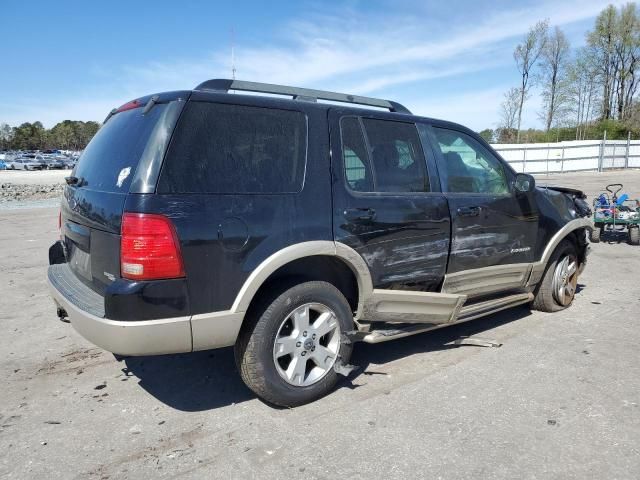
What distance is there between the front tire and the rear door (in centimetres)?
42

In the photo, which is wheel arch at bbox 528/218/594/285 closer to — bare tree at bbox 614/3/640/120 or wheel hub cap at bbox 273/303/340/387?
wheel hub cap at bbox 273/303/340/387

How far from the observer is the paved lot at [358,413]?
2.69 metres

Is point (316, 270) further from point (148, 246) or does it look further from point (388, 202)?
point (148, 246)

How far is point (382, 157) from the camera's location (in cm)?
376

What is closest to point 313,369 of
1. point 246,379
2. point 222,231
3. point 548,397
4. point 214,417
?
point 246,379

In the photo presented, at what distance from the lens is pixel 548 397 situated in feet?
11.2

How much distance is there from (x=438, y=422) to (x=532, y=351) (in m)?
1.58

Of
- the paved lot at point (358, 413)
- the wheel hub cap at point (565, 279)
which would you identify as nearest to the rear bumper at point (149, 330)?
the paved lot at point (358, 413)

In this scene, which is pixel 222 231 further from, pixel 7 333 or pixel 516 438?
pixel 7 333

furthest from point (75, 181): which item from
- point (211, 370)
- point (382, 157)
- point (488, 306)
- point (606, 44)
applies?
point (606, 44)

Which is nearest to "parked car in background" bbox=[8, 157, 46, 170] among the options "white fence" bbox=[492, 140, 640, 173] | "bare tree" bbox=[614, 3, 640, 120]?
"white fence" bbox=[492, 140, 640, 173]

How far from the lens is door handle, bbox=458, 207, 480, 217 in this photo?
407cm

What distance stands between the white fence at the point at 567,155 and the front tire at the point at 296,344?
2986 cm

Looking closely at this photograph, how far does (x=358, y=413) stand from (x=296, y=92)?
2.27 metres
